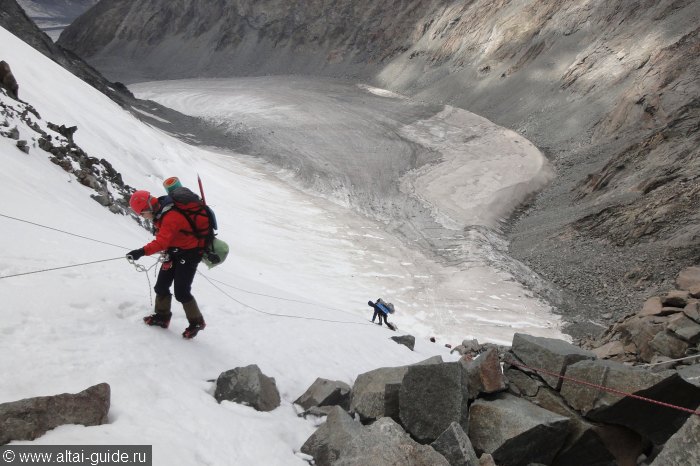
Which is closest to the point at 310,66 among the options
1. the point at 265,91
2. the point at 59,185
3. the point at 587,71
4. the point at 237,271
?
the point at 265,91

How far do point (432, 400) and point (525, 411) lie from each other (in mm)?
937

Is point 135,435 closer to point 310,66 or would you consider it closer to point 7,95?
point 7,95

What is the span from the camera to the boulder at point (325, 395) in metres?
5.32

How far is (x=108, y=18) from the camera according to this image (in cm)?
7044

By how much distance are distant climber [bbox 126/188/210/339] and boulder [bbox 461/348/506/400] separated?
9.70 feet

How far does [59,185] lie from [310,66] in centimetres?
4731

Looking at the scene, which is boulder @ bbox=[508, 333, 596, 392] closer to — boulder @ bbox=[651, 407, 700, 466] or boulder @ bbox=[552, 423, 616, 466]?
boulder @ bbox=[552, 423, 616, 466]

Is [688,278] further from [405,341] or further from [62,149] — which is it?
[62,149]

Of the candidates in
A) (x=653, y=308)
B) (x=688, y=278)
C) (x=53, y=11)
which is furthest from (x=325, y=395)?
(x=53, y=11)

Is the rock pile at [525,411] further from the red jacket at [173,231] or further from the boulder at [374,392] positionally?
the red jacket at [173,231]

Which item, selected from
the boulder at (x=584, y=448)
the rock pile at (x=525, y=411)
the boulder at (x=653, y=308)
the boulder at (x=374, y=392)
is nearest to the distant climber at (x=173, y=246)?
the rock pile at (x=525, y=411)

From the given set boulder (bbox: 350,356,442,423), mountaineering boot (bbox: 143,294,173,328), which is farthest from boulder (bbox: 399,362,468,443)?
mountaineering boot (bbox: 143,294,173,328)

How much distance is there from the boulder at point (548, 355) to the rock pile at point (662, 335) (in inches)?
54.0

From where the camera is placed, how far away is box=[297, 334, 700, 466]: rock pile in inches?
184
